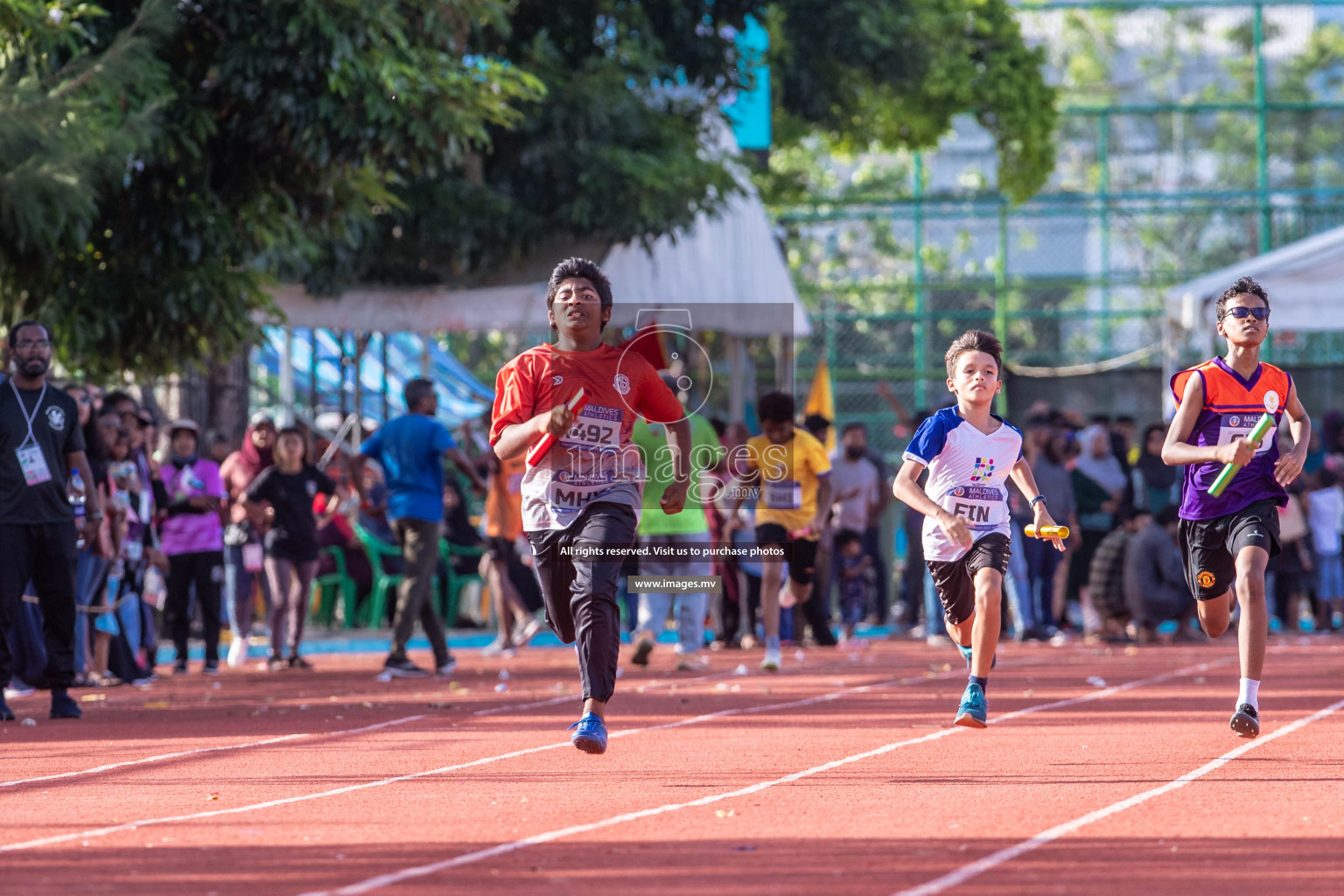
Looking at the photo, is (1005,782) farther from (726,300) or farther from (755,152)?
(755,152)

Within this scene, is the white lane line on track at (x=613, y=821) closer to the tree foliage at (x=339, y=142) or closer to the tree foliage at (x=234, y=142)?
the tree foliage at (x=339, y=142)

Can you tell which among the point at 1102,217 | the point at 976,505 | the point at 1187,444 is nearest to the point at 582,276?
the point at 976,505

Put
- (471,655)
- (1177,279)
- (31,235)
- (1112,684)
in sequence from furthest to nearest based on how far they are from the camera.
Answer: (1177,279) < (471,655) < (1112,684) < (31,235)

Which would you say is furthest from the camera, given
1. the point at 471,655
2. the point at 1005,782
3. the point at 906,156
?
the point at 906,156

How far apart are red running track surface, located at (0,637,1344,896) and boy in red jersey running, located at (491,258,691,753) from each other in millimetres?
599

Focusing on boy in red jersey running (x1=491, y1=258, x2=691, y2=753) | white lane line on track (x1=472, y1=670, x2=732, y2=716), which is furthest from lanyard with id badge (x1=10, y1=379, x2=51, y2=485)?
boy in red jersey running (x1=491, y1=258, x2=691, y2=753)

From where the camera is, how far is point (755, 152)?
2439 cm

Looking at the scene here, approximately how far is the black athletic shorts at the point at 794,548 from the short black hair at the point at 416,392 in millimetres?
2648

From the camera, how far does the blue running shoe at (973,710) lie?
8.64 metres

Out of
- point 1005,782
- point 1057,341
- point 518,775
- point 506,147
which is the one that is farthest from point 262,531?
point 1057,341

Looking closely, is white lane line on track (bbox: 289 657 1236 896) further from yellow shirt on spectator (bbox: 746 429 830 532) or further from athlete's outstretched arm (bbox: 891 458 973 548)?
yellow shirt on spectator (bbox: 746 429 830 532)

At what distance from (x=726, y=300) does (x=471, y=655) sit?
17.0 ft

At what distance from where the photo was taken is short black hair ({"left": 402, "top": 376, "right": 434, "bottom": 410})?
14.4 metres

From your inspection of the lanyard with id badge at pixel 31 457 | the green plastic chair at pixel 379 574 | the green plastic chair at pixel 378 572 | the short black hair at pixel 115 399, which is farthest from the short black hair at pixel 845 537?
the lanyard with id badge at pixel 31 457
